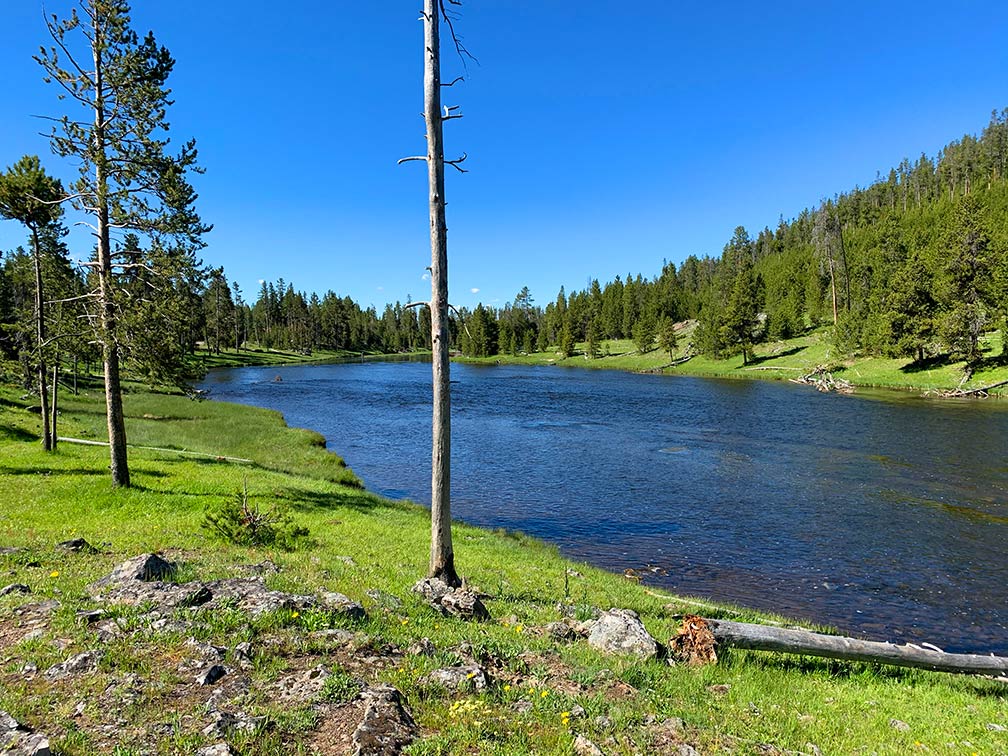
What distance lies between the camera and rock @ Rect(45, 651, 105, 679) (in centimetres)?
617

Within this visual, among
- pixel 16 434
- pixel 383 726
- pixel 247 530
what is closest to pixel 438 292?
pixel 383 726

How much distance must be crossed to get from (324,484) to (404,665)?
20.2 m

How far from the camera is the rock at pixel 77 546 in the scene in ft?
39.2

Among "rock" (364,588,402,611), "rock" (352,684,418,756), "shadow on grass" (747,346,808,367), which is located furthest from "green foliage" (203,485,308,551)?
"shadow on grass" (747,346,808,367)

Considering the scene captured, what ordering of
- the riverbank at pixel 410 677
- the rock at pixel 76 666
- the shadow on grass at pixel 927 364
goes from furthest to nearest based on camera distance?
1. the shadow on grass at pixel 927 364
2. the rock at pixel 76 666
3. the riverbank at pixel 410 677

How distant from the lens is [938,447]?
116 feet

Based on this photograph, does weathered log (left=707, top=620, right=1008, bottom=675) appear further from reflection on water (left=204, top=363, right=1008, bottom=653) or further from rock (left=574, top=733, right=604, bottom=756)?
reflection on water (left=204, top=363, right=1008, bottom=653)

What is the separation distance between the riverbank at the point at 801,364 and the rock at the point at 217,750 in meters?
73.0

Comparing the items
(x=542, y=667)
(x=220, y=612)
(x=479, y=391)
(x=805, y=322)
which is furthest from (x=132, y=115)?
(x=805, y=322)

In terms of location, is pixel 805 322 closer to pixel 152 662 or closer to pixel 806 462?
pixel 806 462

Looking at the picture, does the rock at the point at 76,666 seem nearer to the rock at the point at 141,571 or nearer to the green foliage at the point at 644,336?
the rock at the point at 141,571

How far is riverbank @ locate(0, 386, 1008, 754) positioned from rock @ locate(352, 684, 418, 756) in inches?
6.6

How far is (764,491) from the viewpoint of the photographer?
28.0 meters

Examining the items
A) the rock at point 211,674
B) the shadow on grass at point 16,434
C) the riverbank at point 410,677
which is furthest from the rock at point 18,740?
A: the shadow on grass at point 16,434
